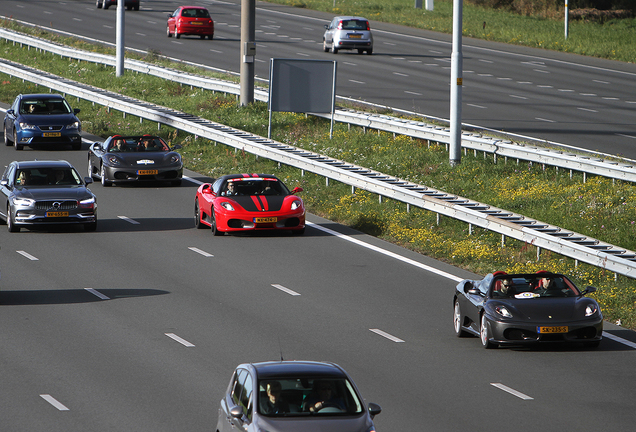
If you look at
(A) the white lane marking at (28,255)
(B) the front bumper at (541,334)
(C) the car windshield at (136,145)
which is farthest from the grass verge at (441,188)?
(A) the white lane marking at (28,255)

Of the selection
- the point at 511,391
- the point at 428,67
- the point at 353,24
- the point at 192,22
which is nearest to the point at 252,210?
the point at 511,391

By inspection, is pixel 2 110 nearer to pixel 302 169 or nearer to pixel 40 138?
pixel 40 138

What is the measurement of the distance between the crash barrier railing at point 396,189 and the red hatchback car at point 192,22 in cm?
1770

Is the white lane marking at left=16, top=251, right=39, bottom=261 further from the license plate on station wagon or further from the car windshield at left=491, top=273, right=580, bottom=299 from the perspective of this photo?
the car windshield at left=491, top=273, right=580, bottom=299

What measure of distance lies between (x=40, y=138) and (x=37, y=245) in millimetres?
12650

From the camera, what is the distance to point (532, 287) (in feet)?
49.1

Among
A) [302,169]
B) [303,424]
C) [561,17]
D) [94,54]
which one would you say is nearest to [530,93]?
[302,169]

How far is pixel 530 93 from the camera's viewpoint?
41.8 metres

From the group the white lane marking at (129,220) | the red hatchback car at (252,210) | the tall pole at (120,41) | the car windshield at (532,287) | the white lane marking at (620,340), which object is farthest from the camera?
the tall pole at (120,41)

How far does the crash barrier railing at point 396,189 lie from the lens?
728 inches

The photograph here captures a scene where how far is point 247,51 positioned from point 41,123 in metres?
7.28

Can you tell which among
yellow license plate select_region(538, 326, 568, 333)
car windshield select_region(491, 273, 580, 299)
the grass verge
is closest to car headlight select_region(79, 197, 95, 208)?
the grass verge

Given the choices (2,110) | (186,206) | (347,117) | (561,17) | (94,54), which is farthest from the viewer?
(561,17)

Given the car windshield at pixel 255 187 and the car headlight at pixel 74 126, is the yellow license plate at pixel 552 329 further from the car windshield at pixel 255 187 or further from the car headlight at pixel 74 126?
the car headlight at pixel 74 126
